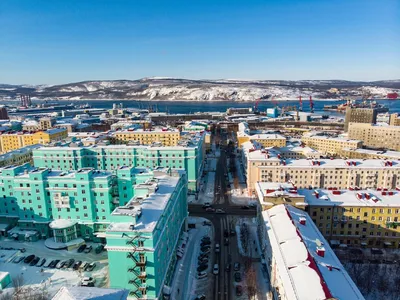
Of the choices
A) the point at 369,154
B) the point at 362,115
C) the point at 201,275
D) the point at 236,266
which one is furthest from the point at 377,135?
the point at 201,275

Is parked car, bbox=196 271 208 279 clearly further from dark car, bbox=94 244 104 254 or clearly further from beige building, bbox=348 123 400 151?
beige building, bbox=348 123 400 151

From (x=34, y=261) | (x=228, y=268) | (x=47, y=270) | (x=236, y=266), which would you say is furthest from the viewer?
(x=34, y=261)

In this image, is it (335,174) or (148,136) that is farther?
(148,136)

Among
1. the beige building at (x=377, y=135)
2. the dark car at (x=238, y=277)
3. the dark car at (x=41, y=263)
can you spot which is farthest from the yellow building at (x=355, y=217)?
the beige building at (x=377, y=135)

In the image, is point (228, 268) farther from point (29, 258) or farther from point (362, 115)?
point (362, 115)

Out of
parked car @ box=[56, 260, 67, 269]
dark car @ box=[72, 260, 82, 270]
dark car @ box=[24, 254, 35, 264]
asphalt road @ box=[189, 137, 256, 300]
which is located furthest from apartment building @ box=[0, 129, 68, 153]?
dark car @ box=[72, 260, 82, 270]

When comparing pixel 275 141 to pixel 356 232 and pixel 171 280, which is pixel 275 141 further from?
pixel 171 280

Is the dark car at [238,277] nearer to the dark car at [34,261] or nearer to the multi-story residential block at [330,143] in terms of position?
the dark car at [34,261]
